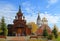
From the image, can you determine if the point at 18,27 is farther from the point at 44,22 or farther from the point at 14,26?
the point at 44,22

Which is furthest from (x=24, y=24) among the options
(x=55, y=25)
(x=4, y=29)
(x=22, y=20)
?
(x=55, y=25)

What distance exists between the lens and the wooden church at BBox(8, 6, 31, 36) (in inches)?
2281

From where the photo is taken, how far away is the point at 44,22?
230 feet

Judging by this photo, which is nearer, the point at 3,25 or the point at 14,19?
the point at 3,25

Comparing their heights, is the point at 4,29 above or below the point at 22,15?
below

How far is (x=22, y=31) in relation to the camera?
58312 mm

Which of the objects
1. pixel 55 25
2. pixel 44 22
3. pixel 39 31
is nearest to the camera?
pixel 55 25

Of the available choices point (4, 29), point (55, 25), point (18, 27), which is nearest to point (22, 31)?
point (18, 27)

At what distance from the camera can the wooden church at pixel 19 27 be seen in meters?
57.9

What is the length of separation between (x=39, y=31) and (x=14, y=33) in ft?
33.5

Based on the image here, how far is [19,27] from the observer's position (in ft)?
190

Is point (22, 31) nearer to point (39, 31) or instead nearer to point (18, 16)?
point (18, 16)

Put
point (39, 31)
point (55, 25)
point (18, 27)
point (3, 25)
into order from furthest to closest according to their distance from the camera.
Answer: point (39, 31)
point (18, 27)
point (3, 25)
point (55, 25)

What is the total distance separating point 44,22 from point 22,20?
13.4 metres
